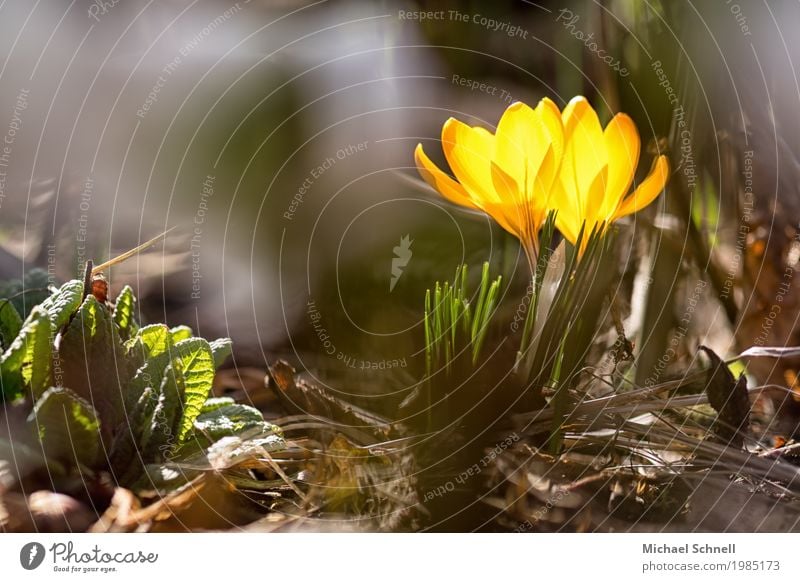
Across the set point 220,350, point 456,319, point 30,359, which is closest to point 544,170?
point 456,319

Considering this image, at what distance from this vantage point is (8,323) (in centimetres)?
49

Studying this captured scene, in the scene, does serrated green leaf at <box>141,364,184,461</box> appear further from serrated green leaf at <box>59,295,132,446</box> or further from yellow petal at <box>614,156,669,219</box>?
yellow petal at <box>614,156,669,219</box>

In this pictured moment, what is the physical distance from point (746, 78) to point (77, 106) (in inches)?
20.3

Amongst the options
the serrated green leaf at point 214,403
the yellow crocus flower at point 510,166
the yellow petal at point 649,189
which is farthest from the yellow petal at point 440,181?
the serrated green leaf at point 214,403

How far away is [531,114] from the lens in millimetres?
510

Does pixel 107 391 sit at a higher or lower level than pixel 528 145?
lower

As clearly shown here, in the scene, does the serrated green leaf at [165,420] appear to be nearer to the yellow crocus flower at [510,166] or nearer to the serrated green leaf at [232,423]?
the serrated green leaf at [232,423]

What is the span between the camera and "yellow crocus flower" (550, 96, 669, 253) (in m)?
0.49

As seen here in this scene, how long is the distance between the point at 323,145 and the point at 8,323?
256 mm

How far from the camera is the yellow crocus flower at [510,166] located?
0.49m

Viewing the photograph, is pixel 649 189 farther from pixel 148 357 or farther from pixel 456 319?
pixel 148 357

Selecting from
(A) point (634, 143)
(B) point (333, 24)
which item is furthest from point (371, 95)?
(A) point (634, 143)

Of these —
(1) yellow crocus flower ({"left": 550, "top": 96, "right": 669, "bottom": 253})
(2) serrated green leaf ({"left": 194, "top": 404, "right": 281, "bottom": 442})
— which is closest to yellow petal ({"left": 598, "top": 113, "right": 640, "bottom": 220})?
(1) yellow crocus flower ({"left": 550, "top": 96, "right": 669, "bottom": 253})

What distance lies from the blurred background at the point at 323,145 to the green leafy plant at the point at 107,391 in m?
0.06
